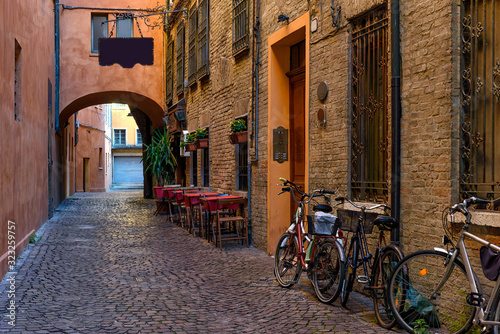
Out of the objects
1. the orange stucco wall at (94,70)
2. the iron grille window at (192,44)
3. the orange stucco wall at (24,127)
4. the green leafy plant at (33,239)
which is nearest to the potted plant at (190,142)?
the iron grille window at (192,44)

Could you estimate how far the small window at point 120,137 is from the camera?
2057 inches

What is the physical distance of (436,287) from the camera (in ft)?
13.9

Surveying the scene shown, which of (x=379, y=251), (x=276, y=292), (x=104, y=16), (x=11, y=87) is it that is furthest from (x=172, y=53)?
(x=379, y=251)

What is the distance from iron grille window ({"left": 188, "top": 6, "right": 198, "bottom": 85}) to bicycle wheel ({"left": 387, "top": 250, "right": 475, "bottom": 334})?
10.6 metres

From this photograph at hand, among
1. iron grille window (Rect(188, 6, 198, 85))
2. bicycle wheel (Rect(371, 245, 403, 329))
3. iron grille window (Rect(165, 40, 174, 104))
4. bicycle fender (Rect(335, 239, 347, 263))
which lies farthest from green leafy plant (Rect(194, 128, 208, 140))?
bicycle wheel (Rect(371, 245, 403, 329))

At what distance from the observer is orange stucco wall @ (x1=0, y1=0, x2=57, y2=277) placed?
690 centimetres

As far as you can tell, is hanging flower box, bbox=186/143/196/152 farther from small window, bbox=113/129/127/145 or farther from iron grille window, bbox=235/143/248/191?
small window, bbox=113/129/127/145

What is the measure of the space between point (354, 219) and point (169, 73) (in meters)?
13.6

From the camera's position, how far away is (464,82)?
4578mm

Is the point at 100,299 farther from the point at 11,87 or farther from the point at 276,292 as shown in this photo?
the point at 11,87

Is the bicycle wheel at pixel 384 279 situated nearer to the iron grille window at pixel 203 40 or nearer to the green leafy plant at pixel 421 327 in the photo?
the green leafy plant at pixel 421 327

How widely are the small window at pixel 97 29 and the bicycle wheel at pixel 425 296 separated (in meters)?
15.9

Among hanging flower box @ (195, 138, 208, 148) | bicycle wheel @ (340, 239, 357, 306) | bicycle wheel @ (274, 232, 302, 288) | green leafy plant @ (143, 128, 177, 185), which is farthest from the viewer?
green leafy plant @ (143, 128, 177, 185)

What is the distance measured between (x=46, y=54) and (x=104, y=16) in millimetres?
5774
